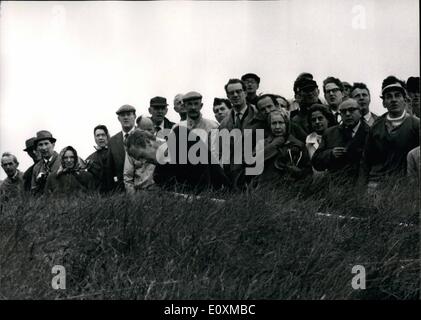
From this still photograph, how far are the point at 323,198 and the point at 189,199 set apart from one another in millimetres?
1331

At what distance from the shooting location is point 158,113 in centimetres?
939

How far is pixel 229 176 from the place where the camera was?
8.21 metres

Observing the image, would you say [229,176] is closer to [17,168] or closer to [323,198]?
[323,198]

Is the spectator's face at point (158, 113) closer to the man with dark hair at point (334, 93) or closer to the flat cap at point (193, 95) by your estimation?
the flat cap at point (193, 95)

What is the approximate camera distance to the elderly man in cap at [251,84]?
917 cm

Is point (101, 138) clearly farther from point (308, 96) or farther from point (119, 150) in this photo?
point (308, 96)

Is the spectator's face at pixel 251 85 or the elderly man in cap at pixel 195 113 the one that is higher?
the spectator's face at pixel 251 85

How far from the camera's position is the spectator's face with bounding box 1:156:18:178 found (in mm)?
10711

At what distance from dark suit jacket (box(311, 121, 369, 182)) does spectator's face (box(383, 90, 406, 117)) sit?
33 cm

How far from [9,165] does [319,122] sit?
4.43m

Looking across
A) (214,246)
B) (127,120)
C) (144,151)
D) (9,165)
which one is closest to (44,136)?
(9,165)

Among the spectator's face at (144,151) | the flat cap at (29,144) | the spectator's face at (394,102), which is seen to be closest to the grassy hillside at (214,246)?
the spectator's face at (144,151)

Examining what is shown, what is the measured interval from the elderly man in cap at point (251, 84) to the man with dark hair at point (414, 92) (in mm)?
1706
